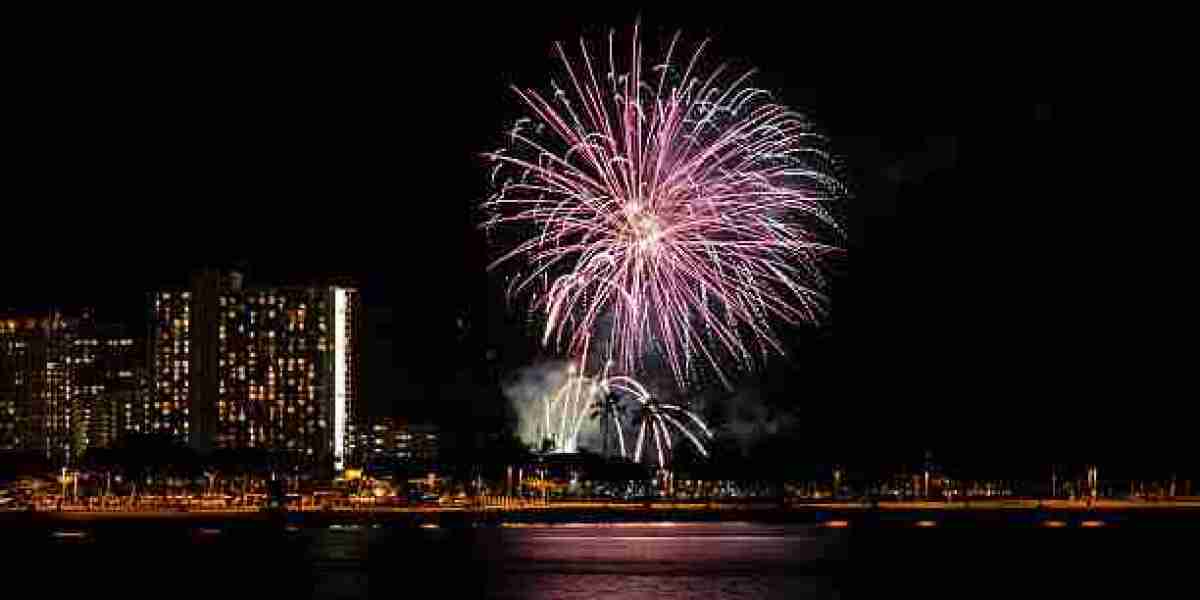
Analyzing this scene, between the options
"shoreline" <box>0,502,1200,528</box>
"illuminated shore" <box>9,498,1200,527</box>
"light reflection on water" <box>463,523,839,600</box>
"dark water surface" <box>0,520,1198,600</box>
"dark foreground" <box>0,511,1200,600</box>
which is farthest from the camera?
"illuminated shore" <box>9,498,1200,527</box>

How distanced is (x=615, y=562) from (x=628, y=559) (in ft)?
5.41

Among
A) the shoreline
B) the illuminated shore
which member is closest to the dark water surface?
the shoreline

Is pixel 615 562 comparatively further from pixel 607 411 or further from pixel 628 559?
pixel 607 411

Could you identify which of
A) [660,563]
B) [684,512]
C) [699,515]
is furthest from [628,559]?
[684,512]

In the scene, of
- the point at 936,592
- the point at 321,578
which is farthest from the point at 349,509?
the point at 936,592

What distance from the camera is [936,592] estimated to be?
176 ft

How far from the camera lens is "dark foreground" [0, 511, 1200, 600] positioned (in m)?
56.2

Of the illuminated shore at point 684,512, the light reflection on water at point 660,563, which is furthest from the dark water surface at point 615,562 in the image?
the illuminated shore at point 684,512

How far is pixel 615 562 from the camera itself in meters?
67.6

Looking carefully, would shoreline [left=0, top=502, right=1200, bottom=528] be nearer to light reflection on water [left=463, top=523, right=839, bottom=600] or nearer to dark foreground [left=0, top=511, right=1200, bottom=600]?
dark foreground [left=0, top=511, right=1200, bottom=600]

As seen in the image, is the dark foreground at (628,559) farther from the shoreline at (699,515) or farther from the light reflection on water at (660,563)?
the shoreline at (699,515)

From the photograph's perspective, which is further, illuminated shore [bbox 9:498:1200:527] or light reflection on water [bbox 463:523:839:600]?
illuminated shore [bbox 9:498:1200:527]

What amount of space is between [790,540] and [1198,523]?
23.9 meters

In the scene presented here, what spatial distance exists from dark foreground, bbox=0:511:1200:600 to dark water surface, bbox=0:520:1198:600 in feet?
0.33
